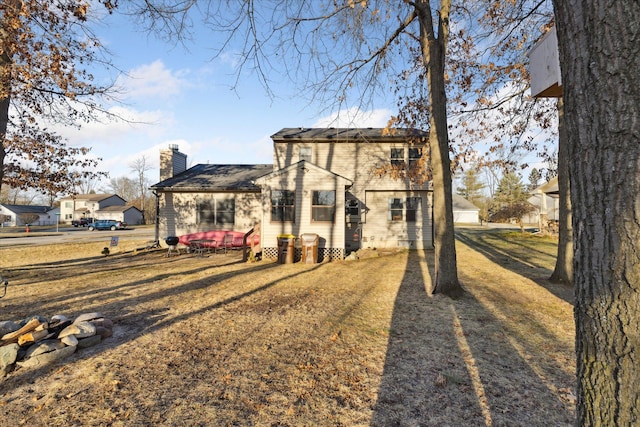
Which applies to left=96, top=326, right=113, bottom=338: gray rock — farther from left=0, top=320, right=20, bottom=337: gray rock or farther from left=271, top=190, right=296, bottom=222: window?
left=271, top=190, right=296, bottom=222: window

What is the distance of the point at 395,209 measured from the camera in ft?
52.1

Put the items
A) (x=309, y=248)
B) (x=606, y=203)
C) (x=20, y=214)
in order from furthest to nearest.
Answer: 1. (x=20, y=214)
2. (x=309, y=248)
3. (x=606, y=203)

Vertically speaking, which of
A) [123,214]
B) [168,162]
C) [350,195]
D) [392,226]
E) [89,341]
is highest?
[168,162]

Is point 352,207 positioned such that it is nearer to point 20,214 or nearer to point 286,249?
point 286,249

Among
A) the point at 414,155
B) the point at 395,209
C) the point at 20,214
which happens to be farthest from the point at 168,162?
the point at 20,214

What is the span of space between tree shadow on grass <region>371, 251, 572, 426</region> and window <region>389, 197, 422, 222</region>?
33.0 feet

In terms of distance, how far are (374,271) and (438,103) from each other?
5732 millimetres

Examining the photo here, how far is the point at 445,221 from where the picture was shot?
288 inches

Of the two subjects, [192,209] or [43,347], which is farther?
[192,209]

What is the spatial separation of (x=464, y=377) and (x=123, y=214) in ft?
204

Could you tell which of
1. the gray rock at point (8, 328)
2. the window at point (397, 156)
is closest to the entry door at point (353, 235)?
the window at point (397, 156)

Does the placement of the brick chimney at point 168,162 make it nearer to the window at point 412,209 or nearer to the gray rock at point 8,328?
the window at point 412,209

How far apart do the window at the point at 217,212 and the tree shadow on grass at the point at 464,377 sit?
11887 millimetres

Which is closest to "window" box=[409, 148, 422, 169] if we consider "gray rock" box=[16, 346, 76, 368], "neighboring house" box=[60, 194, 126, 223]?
"gray rock" box=[16, 346, 76, 368]
